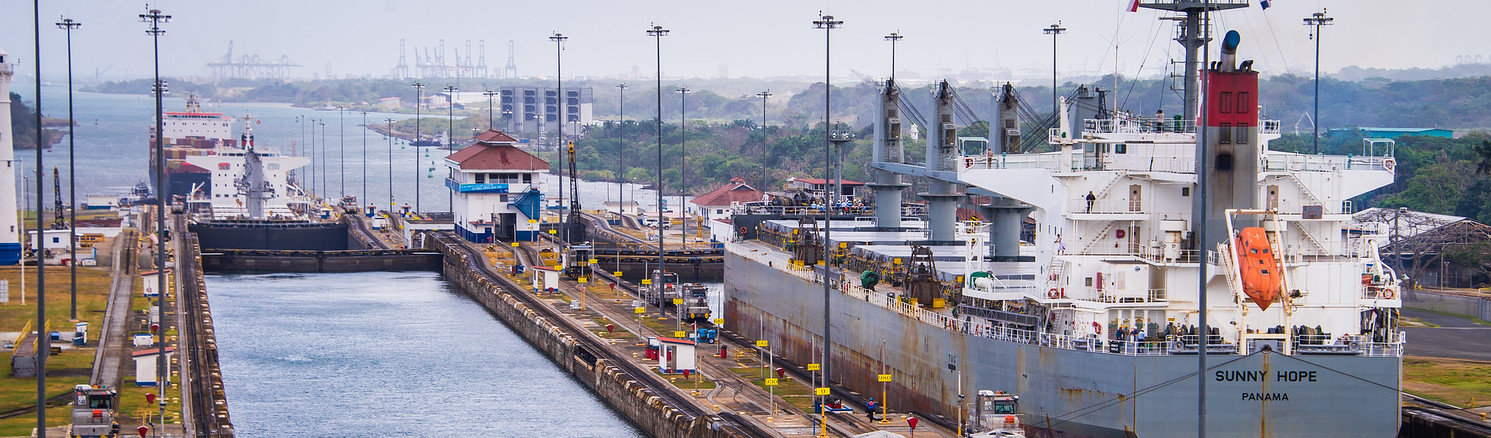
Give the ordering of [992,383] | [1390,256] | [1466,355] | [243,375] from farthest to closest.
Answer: [1390,256], [243,375], [1466,355], [992,383]

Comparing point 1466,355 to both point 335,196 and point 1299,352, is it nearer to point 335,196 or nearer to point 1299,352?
point 1299,352

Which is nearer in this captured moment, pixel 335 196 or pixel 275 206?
→ pixel 275 206

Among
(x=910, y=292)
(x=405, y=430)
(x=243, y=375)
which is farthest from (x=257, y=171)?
(x=910, y=292)

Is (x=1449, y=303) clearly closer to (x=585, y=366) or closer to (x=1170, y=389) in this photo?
(x=585, y=366)

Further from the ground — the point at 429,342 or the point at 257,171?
the point at 257,171

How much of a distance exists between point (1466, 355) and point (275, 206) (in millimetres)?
94226

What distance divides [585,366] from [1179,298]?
25.7m

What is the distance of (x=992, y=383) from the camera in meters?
40.3

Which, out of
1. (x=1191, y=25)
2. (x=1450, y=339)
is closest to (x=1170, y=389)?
(x=1191, y=25)

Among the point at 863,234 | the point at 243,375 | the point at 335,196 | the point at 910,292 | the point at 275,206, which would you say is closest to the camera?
the point at 910,292

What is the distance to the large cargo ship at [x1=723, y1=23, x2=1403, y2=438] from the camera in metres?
35.5

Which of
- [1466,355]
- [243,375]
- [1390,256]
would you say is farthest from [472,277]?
[1466,355]

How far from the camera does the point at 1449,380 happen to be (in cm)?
4950

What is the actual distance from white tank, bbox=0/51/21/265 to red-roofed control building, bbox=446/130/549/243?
36.3m
